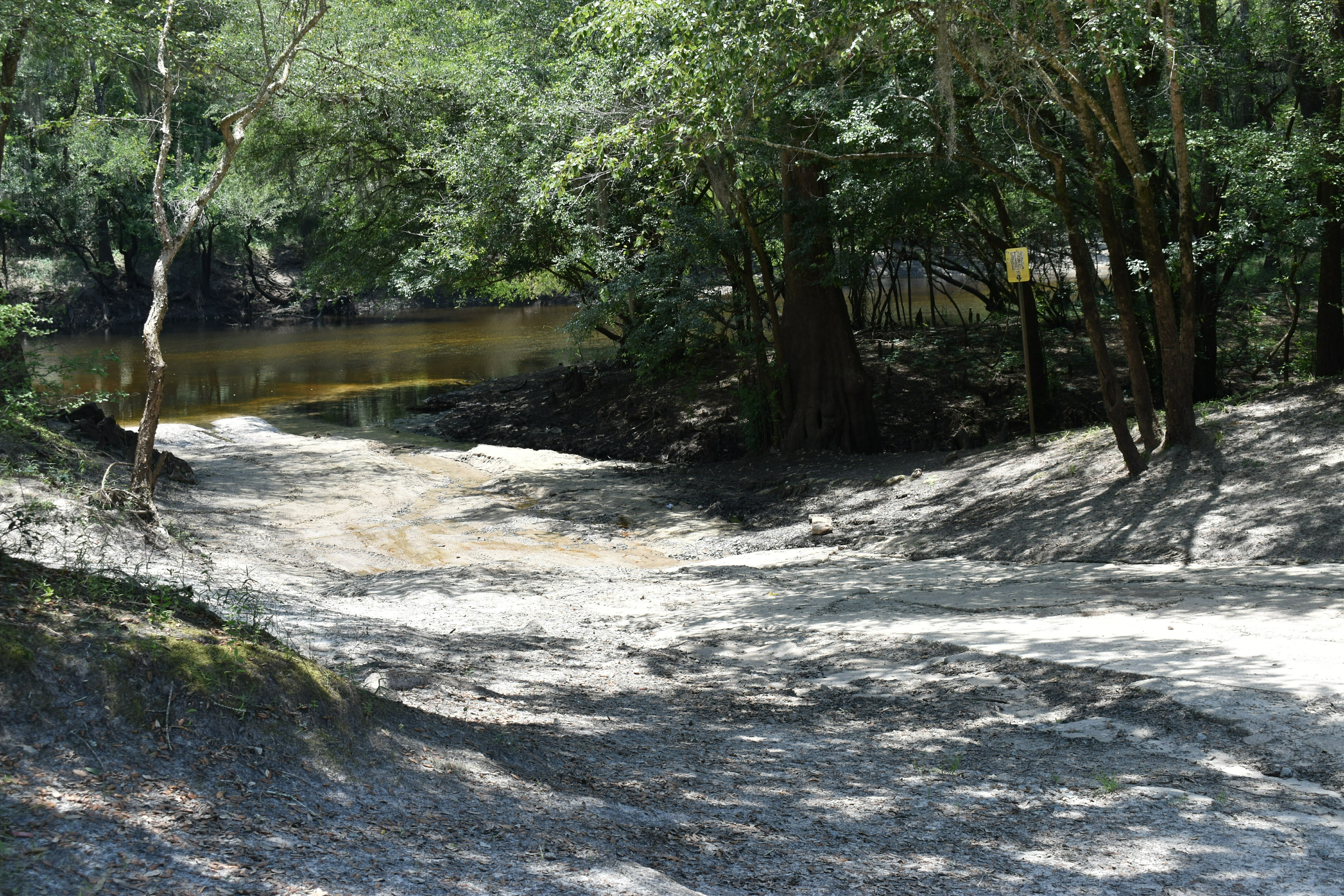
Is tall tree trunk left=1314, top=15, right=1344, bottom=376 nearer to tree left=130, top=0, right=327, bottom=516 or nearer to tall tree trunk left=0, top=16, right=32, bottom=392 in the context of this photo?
tree left=130, top=0, right=327, bottom=516

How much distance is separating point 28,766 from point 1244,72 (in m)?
14.7

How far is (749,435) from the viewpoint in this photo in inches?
703

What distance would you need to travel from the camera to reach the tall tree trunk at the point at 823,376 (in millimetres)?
16750

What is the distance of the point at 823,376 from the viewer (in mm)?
16875

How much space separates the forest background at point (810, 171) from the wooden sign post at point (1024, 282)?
208mm

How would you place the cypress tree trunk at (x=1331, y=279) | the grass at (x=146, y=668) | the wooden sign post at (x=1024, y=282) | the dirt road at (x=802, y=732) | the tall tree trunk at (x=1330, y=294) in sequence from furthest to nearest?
1. the wooden sign post at (x=1024, y=282)
2. the tall tree trunk at (x=1330, y=294)
3. the cypress tree trunk at (x=1331, y=279)
4. the grass at (x=146, y=668)
5. the dirt road at (x=802, y=732)

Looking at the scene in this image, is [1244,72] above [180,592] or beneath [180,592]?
above

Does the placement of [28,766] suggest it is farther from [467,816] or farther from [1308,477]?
[1308,477]

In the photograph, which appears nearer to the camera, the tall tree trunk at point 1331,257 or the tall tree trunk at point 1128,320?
the tall tree trunk at point 1128,320

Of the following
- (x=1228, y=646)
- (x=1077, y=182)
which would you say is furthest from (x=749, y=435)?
(x=1228, y=646)

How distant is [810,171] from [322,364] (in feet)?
84.3

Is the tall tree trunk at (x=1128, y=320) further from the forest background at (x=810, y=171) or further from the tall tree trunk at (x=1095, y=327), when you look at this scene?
the tall tree trunk at (x=1095, y=327)

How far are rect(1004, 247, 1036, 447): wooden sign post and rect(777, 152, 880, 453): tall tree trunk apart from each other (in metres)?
2.85

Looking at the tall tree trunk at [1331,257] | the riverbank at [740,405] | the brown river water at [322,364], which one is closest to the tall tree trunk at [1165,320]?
the tall tree trunk at [1331,257]
